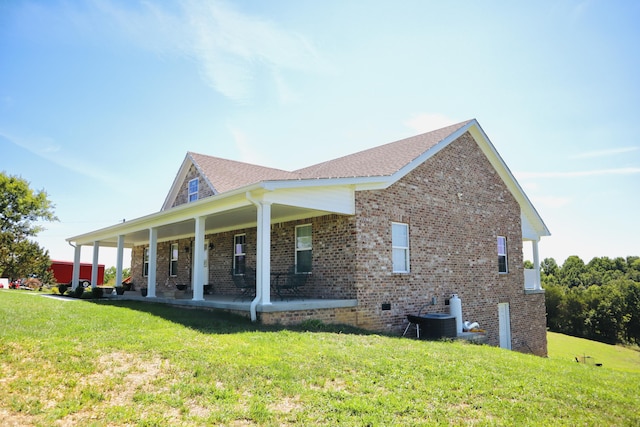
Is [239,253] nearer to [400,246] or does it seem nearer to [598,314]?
[400,246]

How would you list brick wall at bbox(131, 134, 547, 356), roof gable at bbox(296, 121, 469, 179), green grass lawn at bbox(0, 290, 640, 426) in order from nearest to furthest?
green grass lawn at bbox(0, 290, 640, 426) < brick wall at bbox(131, 134, 547, 356) < roof gable at bbox(296, 121, 469, 179)

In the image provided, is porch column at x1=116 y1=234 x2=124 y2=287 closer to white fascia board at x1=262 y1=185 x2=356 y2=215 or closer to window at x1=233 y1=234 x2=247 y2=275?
window at x1=233 y1=234 x2=247 y2=275

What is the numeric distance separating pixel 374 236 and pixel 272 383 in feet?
22.0

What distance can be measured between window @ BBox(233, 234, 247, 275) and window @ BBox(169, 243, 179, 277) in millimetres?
5577

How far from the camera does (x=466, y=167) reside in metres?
15.2

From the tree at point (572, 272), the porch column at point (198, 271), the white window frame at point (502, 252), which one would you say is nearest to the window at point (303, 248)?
the porch column at point (198, 271)

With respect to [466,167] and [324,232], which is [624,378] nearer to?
[324,232]

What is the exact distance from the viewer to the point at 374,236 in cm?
1175

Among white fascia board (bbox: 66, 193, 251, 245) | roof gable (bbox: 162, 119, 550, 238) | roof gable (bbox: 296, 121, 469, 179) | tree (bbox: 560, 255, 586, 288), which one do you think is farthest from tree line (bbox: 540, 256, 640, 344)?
white fascia board (bbox: 66, 193, 251, 245)

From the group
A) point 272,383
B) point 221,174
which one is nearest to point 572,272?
point 221,174

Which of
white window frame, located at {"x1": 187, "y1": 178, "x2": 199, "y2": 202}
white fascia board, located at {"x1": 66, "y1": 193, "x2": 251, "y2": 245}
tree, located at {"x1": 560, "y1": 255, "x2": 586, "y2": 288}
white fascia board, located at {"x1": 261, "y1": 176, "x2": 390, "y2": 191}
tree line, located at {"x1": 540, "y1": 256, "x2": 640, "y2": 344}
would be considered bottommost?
tree line, located at {"x1": 540, "y1": 256, "x2": 640, "y2": 344}

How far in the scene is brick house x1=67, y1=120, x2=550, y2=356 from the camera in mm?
10852

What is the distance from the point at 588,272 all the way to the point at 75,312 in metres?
96.9

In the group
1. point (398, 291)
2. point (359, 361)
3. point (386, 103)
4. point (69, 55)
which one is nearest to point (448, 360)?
point (359, 361)
